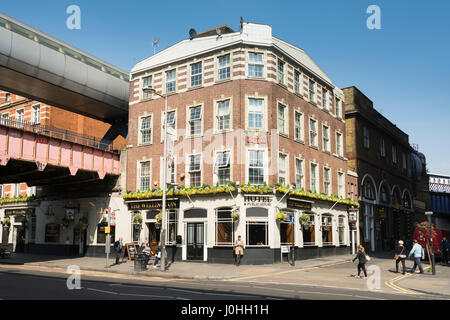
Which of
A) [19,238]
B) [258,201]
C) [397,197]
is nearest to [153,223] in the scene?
[258,201]

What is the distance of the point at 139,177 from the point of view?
3541cm

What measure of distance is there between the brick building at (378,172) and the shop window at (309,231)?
1072 centimetres

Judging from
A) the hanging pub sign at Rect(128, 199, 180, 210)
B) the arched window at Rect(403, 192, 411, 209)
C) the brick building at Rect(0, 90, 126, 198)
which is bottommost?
the hanging pub sign at Rect(128, 199, 180, 210)

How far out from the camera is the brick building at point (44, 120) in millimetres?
45594

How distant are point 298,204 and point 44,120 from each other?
28.7 meters

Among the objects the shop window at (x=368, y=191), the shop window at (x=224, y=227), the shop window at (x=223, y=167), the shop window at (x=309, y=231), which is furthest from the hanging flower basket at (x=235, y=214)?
the shop window at (x=368, y=191)

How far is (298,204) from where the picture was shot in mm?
32312

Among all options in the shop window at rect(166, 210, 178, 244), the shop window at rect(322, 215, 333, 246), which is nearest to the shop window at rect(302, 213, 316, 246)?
the shop window at rect(322, 215, 333, 246)

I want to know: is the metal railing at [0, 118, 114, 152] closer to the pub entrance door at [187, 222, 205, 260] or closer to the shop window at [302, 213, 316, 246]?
the pub entrance door at [187, 222, 205, 260]

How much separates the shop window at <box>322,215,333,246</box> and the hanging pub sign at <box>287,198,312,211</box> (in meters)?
3.20

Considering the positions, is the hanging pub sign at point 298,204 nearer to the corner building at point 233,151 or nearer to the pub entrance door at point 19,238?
the corner building at point 233,151

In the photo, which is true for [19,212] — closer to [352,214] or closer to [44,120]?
[44,120]

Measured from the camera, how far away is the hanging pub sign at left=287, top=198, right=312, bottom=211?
31.2m

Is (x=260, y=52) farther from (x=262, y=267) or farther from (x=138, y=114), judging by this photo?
(x=262, y=267)
